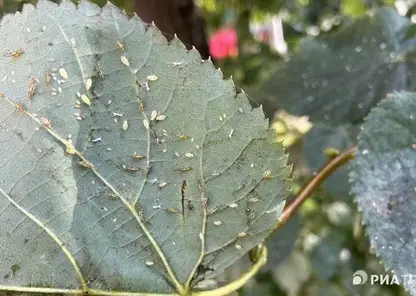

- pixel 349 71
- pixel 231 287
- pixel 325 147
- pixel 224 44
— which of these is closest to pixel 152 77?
pixel 231 287

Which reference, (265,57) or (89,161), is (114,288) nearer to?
(89,161)

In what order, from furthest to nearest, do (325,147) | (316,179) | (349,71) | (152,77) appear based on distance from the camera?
(325,147) < (349,71) < (316,179) < (152,77)

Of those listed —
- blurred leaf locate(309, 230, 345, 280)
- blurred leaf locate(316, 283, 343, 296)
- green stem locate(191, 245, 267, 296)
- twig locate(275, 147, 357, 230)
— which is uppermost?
twig locate(275, 147, 357, 230)

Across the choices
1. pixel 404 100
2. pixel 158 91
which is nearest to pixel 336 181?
pixel 404 100

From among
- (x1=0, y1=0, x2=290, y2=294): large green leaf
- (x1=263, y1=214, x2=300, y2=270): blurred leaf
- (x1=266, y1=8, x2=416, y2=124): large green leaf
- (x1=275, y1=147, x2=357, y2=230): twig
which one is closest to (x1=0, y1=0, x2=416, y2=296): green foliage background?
(x1=263, y1=214, x2=300, y2=270): blurred leaf

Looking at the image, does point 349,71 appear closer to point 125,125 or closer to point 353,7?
point 125,125

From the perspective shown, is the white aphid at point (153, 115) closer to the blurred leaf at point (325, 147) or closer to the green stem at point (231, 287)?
the green stem at point (231, 287)

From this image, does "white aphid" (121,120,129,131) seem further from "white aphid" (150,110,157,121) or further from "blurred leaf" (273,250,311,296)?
"blurred leaf" (273,250,311,296)
